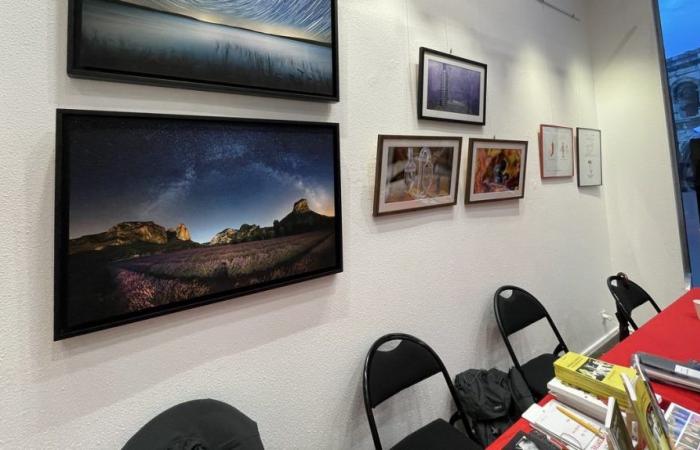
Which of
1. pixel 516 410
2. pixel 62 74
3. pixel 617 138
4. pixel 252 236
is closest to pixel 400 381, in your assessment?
pixel 516 410

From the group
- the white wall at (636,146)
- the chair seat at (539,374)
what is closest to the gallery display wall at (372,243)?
the white wall at (636,146)

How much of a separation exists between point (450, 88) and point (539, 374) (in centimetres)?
170

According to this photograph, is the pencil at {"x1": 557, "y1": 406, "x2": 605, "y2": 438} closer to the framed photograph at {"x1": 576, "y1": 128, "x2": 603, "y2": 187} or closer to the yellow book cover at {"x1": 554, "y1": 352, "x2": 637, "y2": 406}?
the yellow book cover at {"x1": 554, "y1": 352, "x2": 637, "y2": 406}

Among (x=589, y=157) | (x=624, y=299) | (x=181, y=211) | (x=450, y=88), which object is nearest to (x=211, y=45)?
(x=181, y=211)

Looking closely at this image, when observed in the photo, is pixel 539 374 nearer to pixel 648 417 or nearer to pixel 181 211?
pixel 648 417

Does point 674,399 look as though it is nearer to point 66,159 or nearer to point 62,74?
point 66,159

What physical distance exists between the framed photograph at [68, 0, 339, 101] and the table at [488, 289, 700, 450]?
4.80 feet

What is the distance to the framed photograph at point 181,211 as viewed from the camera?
92 centimetres

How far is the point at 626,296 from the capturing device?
2.32 metres

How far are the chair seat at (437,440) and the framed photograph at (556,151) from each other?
1.94 m

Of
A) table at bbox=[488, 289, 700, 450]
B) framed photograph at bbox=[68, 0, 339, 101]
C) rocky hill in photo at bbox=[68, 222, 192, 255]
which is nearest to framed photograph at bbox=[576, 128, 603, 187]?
table at bbox=[488, 289, 700, 450]

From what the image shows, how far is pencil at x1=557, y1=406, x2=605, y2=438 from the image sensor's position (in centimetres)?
107

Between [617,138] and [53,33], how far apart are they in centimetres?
401

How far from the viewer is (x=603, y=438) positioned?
1035 mm
